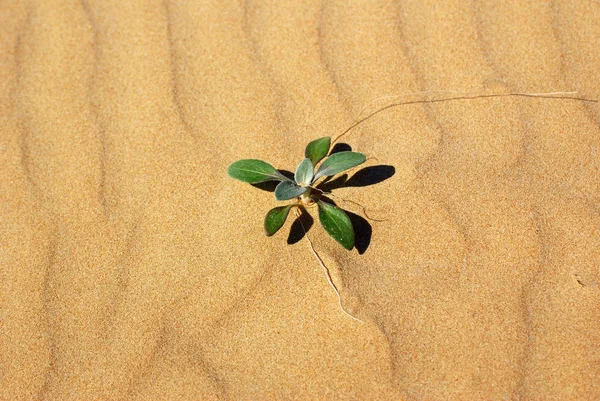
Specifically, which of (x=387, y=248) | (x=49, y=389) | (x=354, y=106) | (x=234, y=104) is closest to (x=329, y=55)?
(x=354, y=106)

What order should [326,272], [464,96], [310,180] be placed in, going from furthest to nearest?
[464,96] < [310,180] < [326,272]

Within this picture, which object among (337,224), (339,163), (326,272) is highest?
(339,163)

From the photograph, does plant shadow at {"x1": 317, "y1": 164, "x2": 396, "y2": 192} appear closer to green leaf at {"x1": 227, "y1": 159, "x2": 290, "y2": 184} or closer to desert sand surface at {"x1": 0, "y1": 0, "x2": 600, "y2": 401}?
desert sand surface at {"x1": 0, "y1": 0, "x2": 600, "y2": 401}

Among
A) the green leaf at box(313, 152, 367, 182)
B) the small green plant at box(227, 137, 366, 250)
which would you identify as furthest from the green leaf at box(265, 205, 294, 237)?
the green leaf at box(313, 152, 367, 182)

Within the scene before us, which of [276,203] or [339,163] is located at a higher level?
[339,163]

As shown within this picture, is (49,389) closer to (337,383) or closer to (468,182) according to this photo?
(337,383)

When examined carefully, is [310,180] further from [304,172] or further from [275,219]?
[275,219]

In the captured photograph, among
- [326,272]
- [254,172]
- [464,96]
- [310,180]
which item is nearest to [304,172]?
[310,180]
